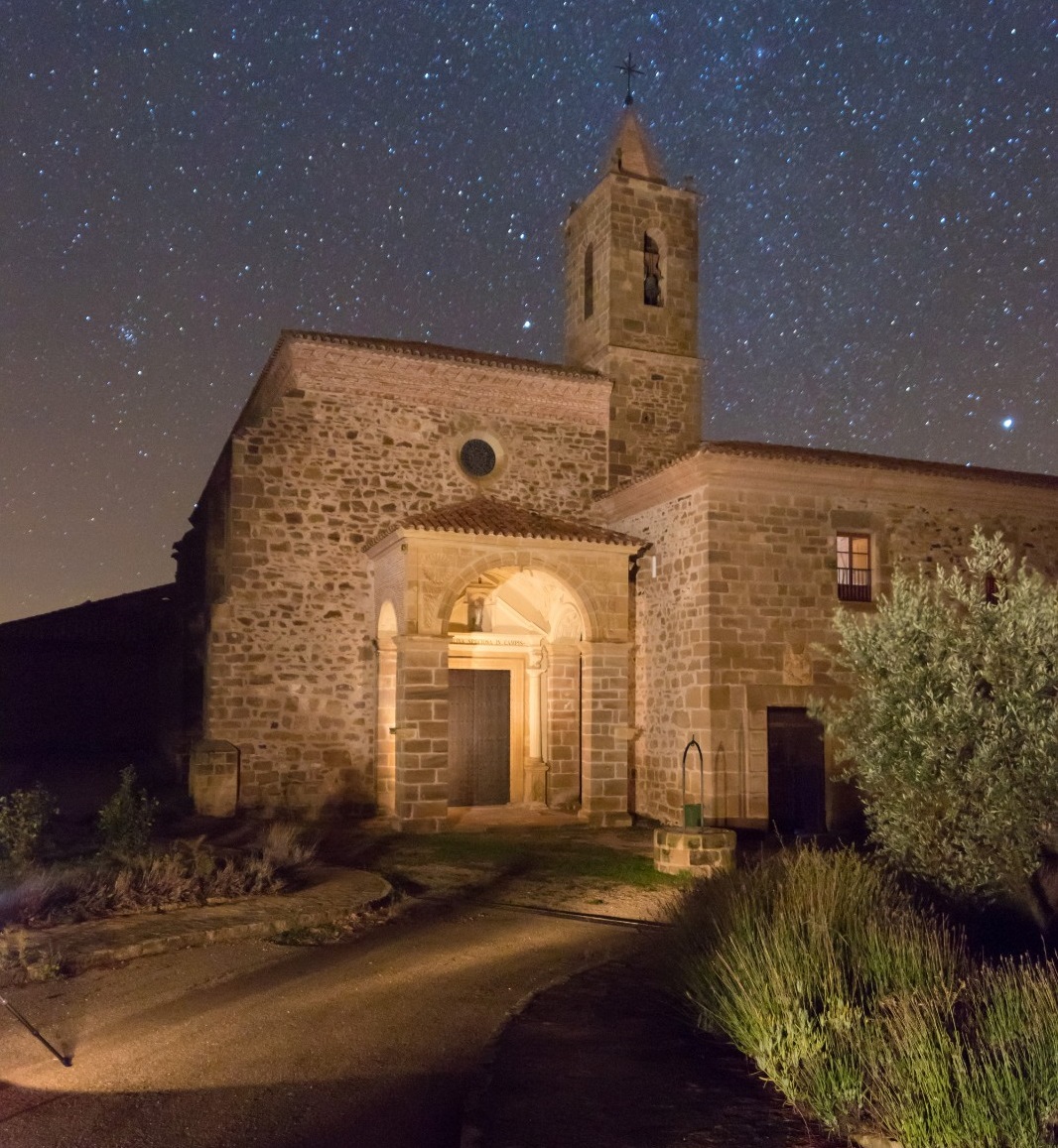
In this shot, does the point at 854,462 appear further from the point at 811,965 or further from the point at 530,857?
the point at 811,965

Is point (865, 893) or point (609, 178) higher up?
point (609, 178)

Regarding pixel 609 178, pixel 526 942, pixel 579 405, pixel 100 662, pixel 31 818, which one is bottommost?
pixel 526 942

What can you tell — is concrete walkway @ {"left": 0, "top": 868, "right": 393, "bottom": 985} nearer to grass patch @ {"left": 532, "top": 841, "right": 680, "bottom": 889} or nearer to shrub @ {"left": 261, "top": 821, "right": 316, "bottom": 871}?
shrub @ {"left": 261, "top": 821, "right": 316, "bottom": 871}

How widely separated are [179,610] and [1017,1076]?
2165 cm

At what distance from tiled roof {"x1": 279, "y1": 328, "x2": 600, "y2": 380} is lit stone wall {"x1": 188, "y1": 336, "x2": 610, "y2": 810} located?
0.07 metres

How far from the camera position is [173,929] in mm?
8453

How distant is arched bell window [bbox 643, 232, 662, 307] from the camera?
2109 centimetres

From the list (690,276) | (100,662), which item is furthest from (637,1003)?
(100,662)

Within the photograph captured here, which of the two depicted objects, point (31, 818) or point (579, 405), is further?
point (579, 405)

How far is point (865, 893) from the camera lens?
7.18 metres

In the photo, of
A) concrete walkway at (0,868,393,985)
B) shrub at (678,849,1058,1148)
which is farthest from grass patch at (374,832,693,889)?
shrub at (678,849,1058,1148)

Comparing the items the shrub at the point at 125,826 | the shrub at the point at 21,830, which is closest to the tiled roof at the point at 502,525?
the shrub at the point at 125,826

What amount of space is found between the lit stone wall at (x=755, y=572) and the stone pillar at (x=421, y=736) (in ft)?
12.6

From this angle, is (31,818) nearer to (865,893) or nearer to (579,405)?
(865,893)
